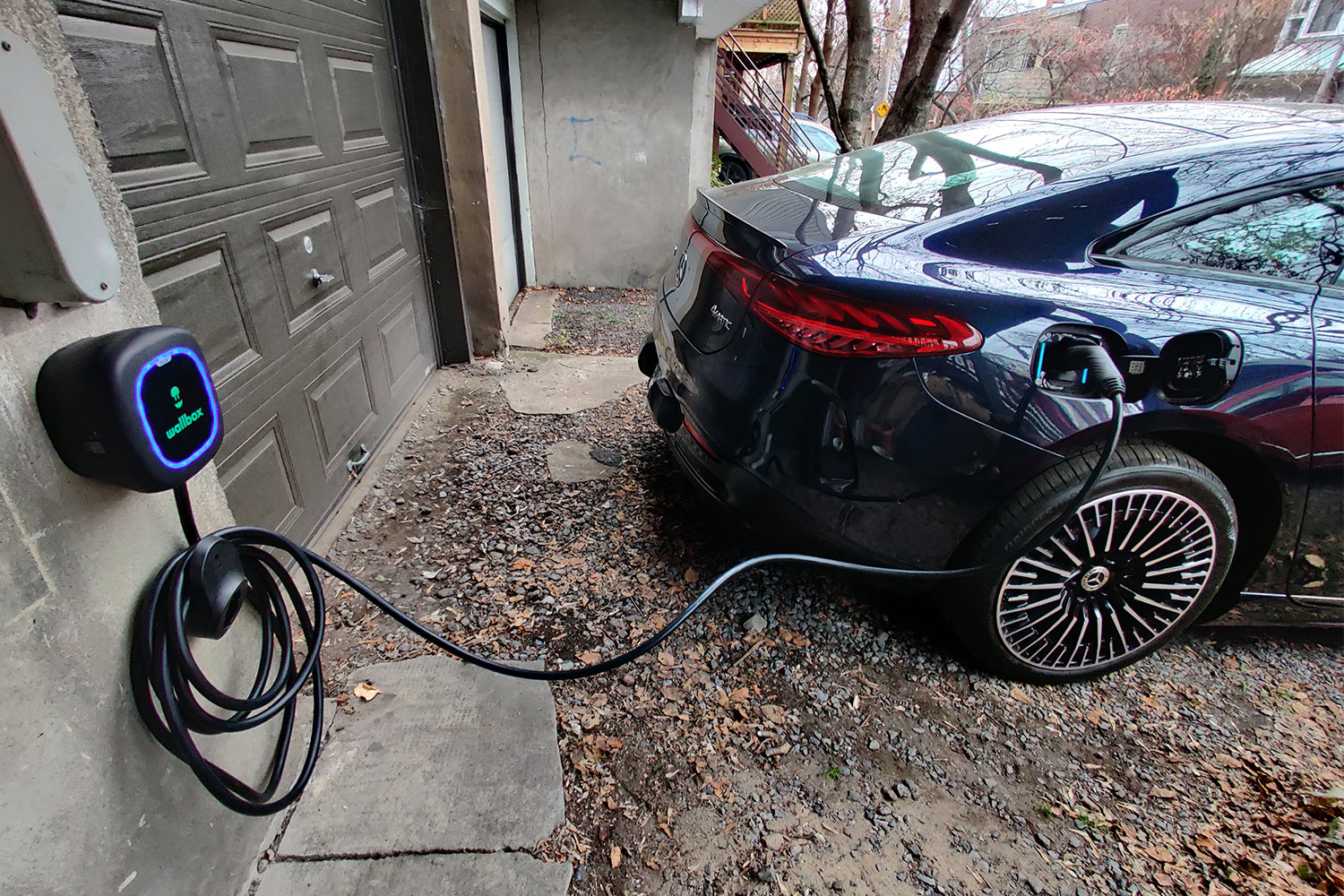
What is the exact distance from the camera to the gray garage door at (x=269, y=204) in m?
1.83

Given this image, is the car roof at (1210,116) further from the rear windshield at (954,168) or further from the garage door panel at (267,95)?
the garage door panel at (267,95)

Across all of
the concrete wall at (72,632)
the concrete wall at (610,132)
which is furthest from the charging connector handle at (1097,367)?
the concrete wall at (610,132)

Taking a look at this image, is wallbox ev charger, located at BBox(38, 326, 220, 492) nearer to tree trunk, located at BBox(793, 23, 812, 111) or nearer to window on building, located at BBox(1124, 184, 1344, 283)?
window on building, located at BBox(1124, 184, 1344, 283)

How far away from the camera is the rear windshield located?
2027 mm

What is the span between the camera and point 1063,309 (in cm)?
179

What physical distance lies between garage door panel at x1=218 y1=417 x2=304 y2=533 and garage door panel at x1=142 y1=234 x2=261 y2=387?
26cm

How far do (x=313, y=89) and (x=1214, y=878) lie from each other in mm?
4003

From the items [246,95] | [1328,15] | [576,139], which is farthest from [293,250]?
[1328,15]

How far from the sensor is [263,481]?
2332 mm

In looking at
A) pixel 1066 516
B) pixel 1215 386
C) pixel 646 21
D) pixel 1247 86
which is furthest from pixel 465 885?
pixel 1247 86

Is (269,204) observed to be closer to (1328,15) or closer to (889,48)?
(889,48)

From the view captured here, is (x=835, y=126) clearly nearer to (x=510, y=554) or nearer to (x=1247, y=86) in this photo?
(x=510, y=554)

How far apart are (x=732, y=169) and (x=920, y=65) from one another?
571 cm

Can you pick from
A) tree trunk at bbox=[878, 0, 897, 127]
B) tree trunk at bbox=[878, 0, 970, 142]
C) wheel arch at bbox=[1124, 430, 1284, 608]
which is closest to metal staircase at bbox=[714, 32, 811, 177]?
tree trunk at bbox=[878, 0, 970, 142]
